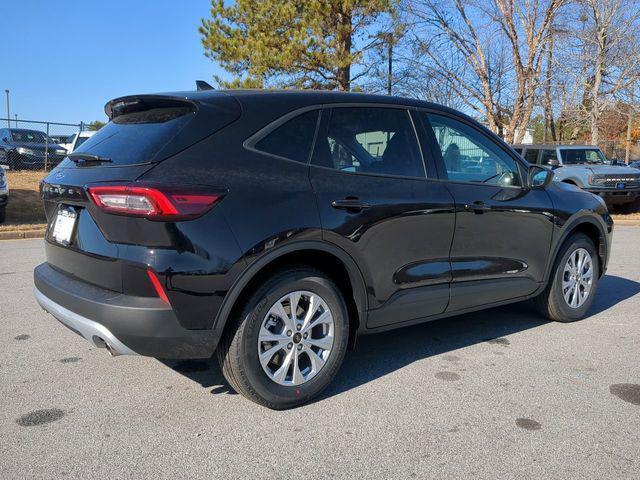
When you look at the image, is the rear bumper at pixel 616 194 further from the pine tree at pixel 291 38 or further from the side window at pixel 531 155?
the pine tree at pixel 291 38

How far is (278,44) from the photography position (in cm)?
1811

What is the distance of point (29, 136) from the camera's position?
20.3 meters

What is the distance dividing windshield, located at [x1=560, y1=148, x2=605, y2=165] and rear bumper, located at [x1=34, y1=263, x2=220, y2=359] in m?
14.4

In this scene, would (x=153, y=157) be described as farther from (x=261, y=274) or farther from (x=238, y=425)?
(x=238, y=425)

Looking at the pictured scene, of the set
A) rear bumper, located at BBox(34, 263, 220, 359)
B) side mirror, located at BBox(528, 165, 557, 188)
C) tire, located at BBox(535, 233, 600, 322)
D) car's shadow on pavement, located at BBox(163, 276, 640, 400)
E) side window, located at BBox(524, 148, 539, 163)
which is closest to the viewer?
rear bumper, located at BBox(34, 263, 220, 359)

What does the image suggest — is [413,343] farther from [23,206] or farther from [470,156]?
[23,206]

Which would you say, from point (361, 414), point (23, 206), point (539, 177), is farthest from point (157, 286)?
point (23, 206)

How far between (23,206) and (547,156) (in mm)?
13532

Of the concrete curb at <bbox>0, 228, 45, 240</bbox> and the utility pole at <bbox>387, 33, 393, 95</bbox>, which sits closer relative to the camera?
the concrete curb at <bbox>0, 228, 45, 240</bbox>

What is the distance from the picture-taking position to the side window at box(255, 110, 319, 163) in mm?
3246

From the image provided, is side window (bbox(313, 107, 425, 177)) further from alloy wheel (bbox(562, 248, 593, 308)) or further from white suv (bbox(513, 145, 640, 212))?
white suv (bbox(513, 145, 640, 212))

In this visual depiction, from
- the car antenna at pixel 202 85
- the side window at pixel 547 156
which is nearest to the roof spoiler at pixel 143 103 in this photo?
the car antenna at pixel 202 85

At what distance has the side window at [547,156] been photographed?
15.3 metres

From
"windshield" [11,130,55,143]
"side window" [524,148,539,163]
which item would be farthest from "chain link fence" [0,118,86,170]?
"side window" [524,148,539,163]
